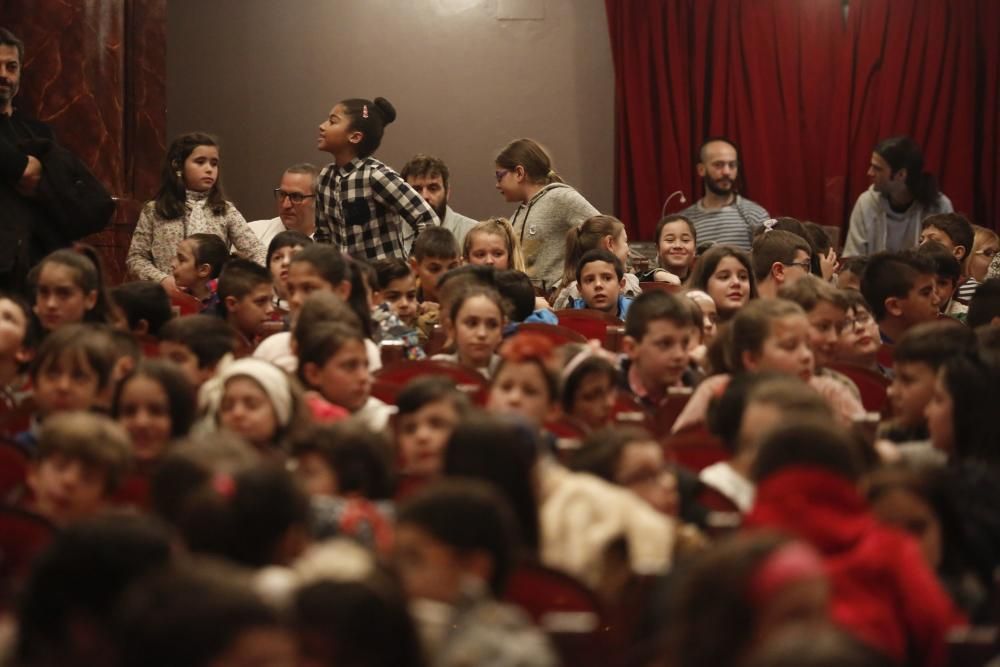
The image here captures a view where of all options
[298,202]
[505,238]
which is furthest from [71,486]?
Answer: [298,202]

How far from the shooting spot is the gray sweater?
699 centimetres

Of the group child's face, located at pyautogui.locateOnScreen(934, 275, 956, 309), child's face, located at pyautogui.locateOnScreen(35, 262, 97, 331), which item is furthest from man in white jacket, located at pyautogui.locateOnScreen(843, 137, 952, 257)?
child's face, located at pyautogui.locateOnScreen(35, 262, 97, 331)

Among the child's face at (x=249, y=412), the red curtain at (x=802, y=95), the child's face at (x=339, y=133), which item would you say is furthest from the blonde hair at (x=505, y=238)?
the red curtain at (x=802, y=95)

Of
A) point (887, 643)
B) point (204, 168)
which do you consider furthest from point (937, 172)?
point (887, 643)

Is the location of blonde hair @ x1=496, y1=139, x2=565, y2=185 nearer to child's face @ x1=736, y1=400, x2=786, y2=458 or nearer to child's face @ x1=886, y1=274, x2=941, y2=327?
child's face @ x1=886, y1=274, x2=941, y2=327

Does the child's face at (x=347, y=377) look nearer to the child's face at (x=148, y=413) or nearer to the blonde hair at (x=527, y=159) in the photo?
the child's face at (x=148, y=413)

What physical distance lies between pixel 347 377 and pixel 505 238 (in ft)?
8.35

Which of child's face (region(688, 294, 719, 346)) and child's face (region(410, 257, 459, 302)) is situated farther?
child's face (region(410, 257, 459, 302))

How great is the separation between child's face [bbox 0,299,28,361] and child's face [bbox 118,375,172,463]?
2.90 feet

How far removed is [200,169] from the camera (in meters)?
6.66

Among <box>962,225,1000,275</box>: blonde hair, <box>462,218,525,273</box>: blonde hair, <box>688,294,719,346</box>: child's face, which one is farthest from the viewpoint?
<box>962,225,1000,275</box>: blonde hair

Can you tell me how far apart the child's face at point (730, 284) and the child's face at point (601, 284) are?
1.64ft

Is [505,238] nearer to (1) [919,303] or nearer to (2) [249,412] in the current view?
(1) [919,303]

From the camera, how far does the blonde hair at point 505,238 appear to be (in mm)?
6434
